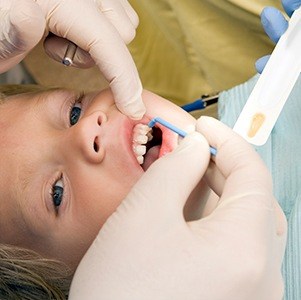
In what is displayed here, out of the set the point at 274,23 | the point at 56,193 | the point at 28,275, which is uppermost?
the point at 274,23

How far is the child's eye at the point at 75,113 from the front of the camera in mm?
1317

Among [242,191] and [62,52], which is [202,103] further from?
[242,191]

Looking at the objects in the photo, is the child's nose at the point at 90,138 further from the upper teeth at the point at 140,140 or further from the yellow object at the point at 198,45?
the yellow object at the point at 198,45

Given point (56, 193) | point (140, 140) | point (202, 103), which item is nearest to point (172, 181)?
point (140, 140)

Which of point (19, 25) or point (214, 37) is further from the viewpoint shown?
point (214, 37)

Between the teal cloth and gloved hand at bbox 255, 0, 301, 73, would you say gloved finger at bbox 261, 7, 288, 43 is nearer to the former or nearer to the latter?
gloved hand at bbox 255, 0, 301, 73

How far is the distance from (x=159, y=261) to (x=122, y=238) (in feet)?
0.24

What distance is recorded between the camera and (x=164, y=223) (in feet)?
3.14

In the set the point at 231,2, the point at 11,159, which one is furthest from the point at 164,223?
the point at 231,2

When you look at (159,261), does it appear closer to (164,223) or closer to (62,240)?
(164,223)

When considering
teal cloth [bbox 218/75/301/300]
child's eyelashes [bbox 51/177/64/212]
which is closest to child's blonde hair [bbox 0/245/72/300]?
child's eyelashes [bbox 51/177/64/212]

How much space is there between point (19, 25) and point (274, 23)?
55 cm

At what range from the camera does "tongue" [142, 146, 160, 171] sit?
1268mm

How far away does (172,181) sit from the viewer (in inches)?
38.7
